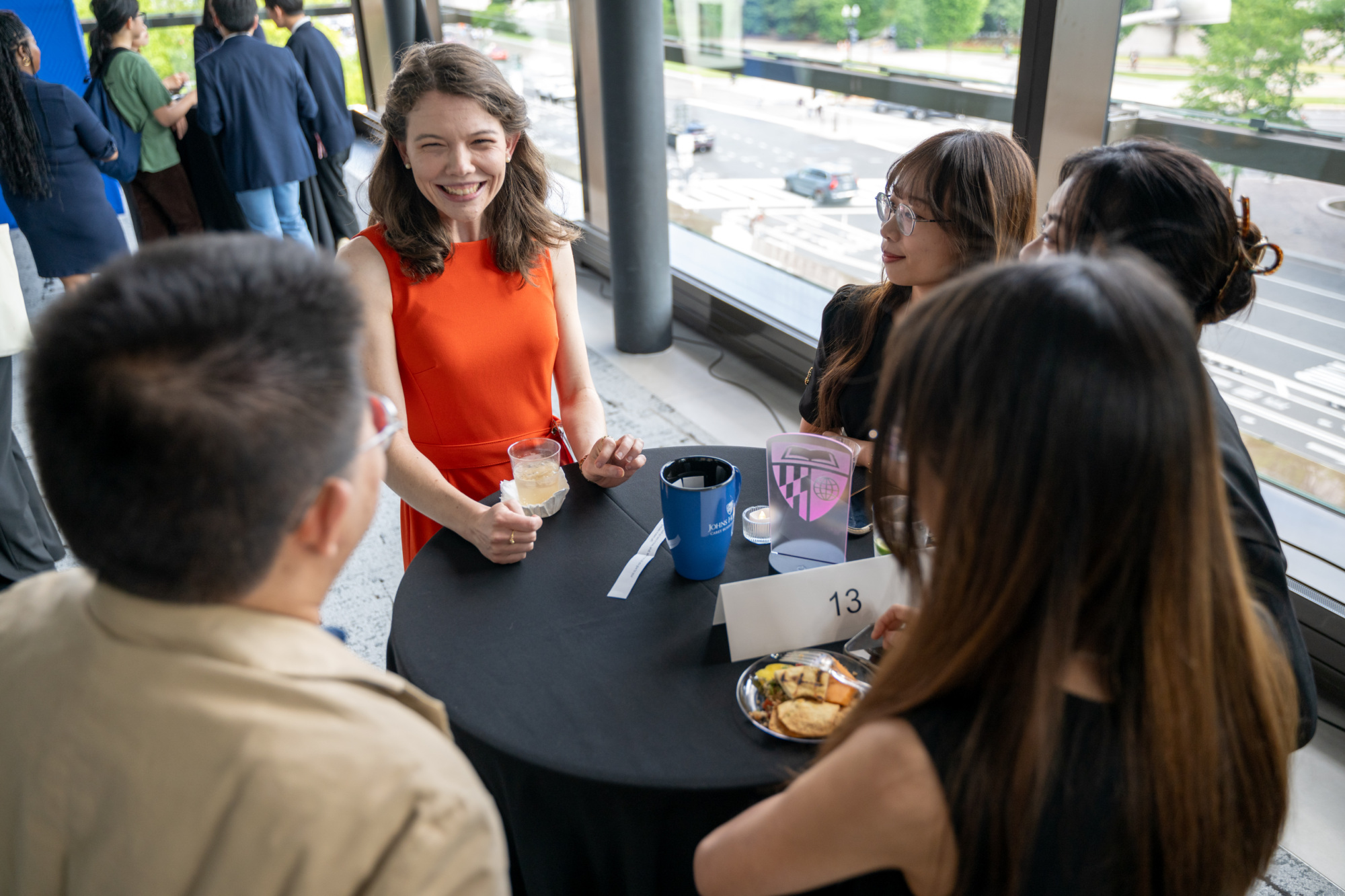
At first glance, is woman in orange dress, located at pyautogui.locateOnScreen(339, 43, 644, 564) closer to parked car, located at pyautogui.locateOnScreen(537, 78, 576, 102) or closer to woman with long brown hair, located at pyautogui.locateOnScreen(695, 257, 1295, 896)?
woman with long brown hair, located at pyautogui.locateOnScreen(695, 257, 1295, 896)

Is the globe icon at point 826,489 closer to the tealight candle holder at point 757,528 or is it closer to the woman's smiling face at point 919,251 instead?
the tealight candle holder at point 757,528

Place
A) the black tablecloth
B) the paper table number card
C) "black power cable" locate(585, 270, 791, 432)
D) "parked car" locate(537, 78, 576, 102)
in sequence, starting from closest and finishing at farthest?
the black tablecloth, the paper table number card, "black power cable" locate(585, 270, 791, 432), "parked car" locate(537, 78, 576, 102)

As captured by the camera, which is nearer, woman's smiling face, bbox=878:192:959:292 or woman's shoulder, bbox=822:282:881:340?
woman's smiling face, bbox=878:192:959:292

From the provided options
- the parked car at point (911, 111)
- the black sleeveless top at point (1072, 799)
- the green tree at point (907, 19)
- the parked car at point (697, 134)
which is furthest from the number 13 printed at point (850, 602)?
the parked car at point (697, 134)

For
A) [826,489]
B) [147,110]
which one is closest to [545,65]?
[147,110]

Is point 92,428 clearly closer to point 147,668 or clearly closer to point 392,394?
point 147,668

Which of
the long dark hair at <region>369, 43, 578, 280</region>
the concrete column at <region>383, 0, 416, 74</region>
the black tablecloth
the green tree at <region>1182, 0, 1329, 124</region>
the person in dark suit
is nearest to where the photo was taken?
the black tablecloth

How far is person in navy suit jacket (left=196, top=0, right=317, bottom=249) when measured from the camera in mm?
4328

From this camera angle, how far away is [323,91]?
4.82 m

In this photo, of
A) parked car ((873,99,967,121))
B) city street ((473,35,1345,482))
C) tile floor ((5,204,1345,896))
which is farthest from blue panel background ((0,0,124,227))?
parked car ((873,99,967,121))

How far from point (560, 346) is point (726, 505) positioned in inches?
30.8

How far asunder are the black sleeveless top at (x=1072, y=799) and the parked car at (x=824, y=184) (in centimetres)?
329

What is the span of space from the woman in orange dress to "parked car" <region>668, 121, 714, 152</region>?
300 centimetres

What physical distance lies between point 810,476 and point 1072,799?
64 centimetres
